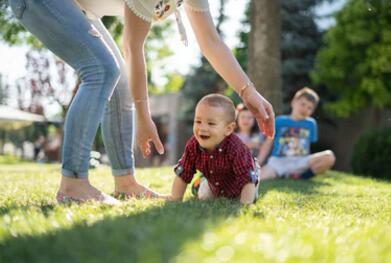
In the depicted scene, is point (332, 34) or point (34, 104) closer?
point (332, 34)

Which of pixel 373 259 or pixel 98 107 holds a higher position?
pixel 98 107

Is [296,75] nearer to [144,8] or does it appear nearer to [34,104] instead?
[34,104]

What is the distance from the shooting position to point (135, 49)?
3.23 meters

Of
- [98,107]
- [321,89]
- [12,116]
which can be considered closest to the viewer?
[98,107]

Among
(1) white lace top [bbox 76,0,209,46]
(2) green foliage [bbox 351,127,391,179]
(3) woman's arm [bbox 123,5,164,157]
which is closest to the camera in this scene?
(1) white lace top [bbox 76,0,209,46]

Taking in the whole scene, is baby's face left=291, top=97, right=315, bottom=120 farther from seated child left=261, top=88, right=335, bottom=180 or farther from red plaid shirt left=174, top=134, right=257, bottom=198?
red plaid shirt left=174, top=134, right=257, bottom=198

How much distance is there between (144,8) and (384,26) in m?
13.9

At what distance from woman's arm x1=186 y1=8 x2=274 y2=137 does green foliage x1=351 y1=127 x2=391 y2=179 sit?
6724mm

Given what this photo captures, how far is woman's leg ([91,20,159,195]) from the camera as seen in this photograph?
346cm

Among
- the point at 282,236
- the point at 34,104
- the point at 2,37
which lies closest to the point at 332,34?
the point at 2,37

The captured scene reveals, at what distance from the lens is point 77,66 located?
282 centimetres

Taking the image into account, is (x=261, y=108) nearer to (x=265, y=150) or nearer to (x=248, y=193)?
(x=248, y=193)

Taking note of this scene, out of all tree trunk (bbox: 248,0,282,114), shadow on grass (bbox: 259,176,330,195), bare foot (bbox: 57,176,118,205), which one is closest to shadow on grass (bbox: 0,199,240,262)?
bare foot (bbox: 57,176,118,205)

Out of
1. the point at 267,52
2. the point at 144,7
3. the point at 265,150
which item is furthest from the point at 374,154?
the point at 144,7
